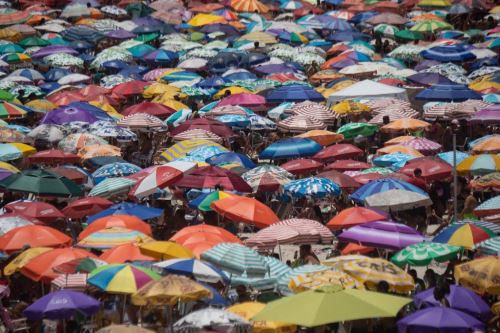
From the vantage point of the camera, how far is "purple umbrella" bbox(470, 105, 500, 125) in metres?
25.6

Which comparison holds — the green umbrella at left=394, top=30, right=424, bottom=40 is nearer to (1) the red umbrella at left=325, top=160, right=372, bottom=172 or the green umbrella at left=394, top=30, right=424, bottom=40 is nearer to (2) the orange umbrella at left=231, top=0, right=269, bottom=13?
(2) the orange umbrella at left=231, top=0, right=269, bottom=13

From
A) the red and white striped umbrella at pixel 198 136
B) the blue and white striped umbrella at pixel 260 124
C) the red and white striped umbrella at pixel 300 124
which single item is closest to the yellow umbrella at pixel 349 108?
the red and white striped umbrella at pixel 300 124

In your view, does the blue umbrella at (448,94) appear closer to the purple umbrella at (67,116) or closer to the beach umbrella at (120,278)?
the purple umbrella at (67,116)

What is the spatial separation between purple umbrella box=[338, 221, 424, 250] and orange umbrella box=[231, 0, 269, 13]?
2876 cm

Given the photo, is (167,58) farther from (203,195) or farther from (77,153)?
(203,195)

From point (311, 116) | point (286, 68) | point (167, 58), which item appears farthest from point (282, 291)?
point (167, 58)

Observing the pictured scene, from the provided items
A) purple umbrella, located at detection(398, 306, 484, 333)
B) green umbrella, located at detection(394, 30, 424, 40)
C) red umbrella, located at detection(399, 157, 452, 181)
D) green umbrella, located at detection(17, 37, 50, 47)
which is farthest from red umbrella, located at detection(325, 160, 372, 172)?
green umbrella, located at detection(394, 30, 424, 40)

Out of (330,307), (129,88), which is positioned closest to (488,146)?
(129,88)

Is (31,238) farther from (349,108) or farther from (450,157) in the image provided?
(349,108)

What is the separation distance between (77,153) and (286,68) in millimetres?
10891

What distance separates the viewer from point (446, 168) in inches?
829

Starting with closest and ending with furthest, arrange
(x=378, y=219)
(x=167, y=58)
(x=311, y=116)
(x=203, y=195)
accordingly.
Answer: (x=378, y=219), (x=203, y=195), (x=311, y=116), (x=167, y=58)

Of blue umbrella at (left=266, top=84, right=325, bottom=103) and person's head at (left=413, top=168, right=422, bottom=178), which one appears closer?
person's head at (left=413, top=168, right=422, bottom=178)

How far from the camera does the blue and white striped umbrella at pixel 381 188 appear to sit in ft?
62.3
